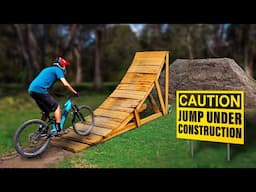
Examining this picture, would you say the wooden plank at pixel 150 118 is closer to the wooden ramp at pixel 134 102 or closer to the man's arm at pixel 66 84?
the wooden ramp at pixel 134 102

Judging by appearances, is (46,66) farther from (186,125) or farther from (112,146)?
(186,125)

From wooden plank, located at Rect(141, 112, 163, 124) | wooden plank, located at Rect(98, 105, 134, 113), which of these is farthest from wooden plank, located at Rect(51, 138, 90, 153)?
wooden plank, located at Rect(141, 112, 163, 124)

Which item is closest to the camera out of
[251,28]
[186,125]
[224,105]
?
[224,105]

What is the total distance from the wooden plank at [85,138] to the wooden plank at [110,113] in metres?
0.51

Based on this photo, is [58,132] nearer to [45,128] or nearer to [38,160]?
[45,128]

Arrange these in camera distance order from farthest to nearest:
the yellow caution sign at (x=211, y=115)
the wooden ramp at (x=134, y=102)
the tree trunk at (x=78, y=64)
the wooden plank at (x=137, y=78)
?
the wooden plank at (x=137, y=78) < the tree trunk at (x=78, y=64) < the wooden ramp at (x=134, y=102) < the yellow caution sign at (x=211, y=115)

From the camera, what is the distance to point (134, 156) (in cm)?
521

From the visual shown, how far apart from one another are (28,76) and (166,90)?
2350 mm

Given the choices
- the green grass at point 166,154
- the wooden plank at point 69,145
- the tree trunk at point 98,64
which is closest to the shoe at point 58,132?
the wooden plank at point 69,145

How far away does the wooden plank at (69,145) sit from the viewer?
17.6ft

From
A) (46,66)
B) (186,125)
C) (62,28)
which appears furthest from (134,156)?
(62,28)

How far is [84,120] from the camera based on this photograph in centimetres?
579

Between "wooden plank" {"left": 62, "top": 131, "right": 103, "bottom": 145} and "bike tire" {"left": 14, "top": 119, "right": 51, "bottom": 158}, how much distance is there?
49 cm

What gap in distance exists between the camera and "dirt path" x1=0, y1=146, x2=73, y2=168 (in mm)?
5059
